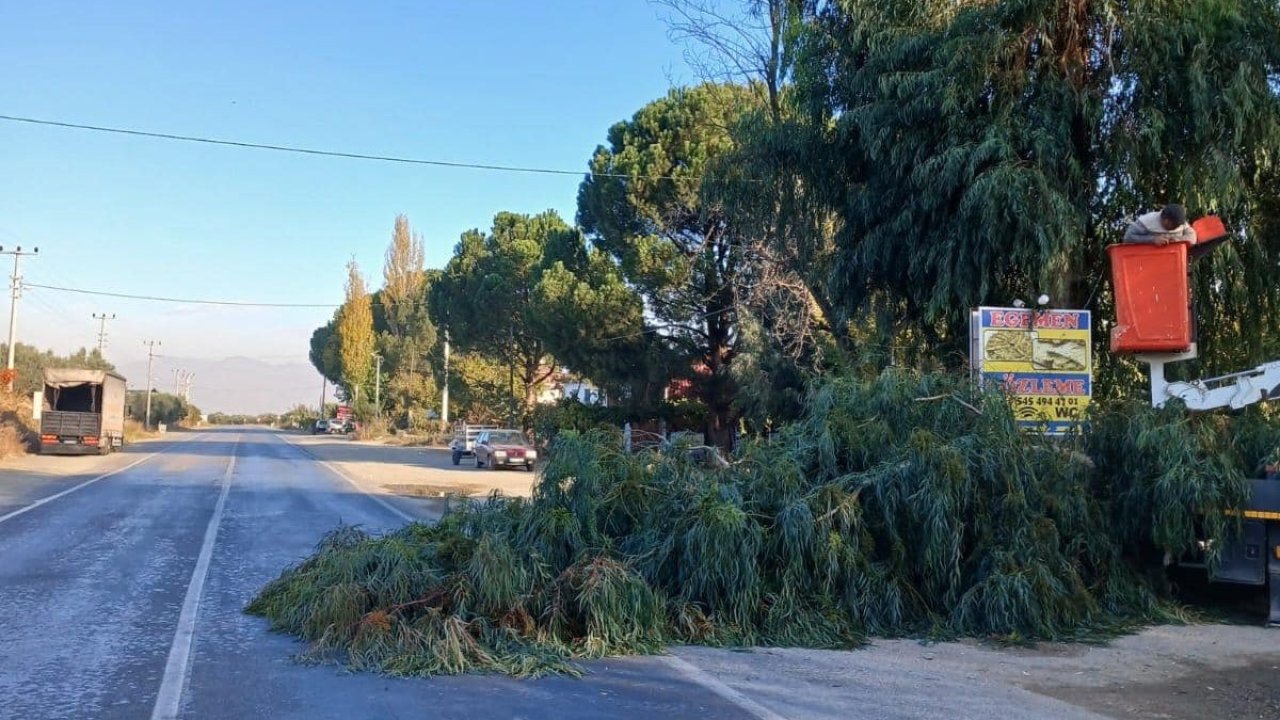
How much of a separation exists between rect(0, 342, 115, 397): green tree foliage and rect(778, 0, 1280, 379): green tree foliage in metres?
46.7

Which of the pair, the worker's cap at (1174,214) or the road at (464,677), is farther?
the worker's cap at (1174,214)

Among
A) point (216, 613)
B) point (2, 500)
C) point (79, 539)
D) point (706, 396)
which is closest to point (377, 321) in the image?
point (706, 396)

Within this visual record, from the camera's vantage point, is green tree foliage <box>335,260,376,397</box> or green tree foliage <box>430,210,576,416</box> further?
green tree foliage <box>335,260,376,397</box>

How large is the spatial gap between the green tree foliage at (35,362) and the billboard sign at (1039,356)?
48.7 metres

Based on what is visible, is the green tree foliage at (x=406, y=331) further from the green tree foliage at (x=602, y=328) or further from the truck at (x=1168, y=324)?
the truck at (x=1168, y=324)

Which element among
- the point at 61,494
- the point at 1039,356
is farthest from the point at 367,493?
the point at 1039,356

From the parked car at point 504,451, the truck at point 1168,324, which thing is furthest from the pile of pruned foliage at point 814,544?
the parked car at point 504,451

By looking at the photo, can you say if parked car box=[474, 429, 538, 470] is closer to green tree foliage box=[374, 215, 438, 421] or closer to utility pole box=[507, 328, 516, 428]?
utility pole box=[507, 328, 516, 428]

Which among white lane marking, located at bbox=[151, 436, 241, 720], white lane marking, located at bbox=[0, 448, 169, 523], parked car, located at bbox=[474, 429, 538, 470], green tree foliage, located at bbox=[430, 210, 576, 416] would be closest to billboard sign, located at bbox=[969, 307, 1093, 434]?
white lane marking, located at bbox=[151, 436, 241, 720]

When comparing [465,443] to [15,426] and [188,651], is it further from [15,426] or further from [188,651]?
[188,651]

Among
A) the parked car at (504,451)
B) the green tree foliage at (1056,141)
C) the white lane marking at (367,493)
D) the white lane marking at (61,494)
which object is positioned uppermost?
the green tree foliage at (1056,141)

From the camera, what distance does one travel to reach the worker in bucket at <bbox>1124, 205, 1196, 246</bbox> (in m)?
11.1

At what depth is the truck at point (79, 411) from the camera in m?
40.2

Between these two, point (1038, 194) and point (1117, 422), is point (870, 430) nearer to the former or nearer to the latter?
point (1117, 422)
